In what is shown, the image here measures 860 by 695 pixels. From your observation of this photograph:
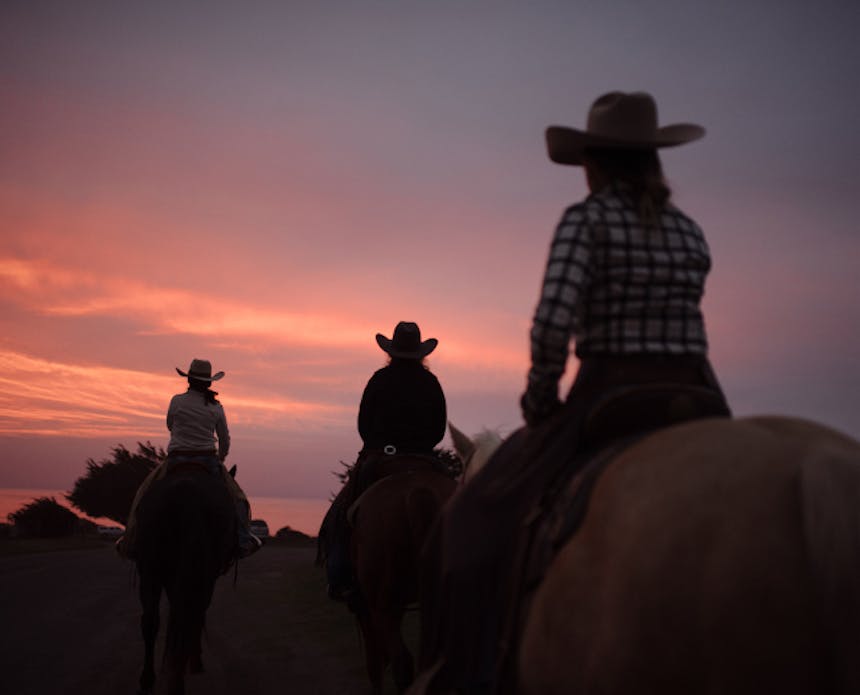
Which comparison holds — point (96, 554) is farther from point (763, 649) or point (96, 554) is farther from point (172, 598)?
point (763, 649)

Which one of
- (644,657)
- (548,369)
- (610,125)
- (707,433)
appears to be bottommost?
(644,657)

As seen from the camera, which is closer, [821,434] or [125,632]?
[821,434]

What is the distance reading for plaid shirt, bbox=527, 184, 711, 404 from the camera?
3.34m

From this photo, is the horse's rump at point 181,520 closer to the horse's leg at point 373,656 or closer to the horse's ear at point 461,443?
the horse's leg at point 373,656

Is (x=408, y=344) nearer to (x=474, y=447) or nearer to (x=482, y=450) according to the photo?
(x=474, y=447)

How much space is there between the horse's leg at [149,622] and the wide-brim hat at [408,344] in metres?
3.12

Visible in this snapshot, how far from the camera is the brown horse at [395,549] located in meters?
7.01

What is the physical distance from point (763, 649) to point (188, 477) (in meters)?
7.15

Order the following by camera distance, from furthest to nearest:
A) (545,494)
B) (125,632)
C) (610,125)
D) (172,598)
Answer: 1. (125,632)
2. (172,598)
3. (610,125)
4. (545,494)

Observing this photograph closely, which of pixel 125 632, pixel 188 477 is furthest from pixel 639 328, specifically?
pixel 125 632

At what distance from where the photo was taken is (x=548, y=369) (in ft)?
11.3

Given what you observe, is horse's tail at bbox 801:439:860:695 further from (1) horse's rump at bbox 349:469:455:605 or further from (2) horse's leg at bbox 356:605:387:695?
(2) horse's leg at bbox 356:605:387:695

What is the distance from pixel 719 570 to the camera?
249 centimetres

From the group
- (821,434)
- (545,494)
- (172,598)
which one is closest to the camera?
(821,434)
